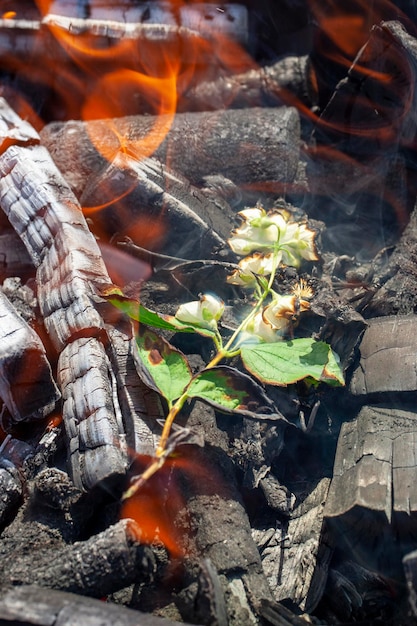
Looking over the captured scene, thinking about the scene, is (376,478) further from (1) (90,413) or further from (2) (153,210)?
(2) (153,210)

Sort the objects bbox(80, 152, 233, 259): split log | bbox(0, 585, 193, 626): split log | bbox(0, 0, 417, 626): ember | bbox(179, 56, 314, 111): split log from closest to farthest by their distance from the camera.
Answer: bbox(0, 585, 193, 626): split log
bbox(0, 0, 417, 626): ember
bbox(80, 152, 233, 259): split log
bbox(179, 56, 314, 111): split log

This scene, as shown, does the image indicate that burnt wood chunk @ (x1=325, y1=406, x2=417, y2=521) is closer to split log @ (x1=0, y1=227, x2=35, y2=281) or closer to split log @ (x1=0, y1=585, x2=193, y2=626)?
split log @ (x1=0, y1=585, x2=193, y2=626)

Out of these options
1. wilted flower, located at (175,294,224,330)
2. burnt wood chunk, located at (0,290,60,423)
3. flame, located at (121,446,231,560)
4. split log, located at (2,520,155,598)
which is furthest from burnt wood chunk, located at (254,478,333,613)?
burnt wood chunk, located at (0,290,60,423)

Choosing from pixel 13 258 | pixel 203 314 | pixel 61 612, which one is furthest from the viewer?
pixel 13 258

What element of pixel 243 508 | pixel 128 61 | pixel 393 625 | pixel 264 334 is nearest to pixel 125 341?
pixel 264 334

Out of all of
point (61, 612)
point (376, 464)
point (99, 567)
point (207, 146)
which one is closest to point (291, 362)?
point (376, 464)

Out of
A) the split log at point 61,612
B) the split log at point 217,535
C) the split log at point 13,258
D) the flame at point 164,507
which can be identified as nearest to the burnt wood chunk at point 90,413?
the flame at point 164,507

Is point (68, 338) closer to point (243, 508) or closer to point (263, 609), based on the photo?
point (243, 508)
